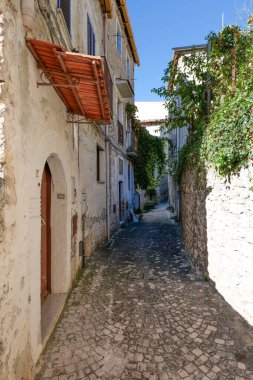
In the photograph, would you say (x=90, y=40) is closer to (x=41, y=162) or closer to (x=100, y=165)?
(x=100, y=165)

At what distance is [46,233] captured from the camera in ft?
13.8

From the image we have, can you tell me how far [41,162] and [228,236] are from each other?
10.4 feet

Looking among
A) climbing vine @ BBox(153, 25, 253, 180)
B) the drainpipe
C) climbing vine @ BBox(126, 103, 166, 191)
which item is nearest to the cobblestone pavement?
climbing vine @ BBox(153, 25, 253, 180)

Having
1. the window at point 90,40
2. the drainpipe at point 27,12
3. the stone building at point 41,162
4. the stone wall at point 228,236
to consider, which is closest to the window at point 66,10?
the stone building at point 41,162

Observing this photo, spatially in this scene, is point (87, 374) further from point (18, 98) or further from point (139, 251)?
point (139, 251)

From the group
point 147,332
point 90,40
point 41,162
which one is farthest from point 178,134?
point 147,332

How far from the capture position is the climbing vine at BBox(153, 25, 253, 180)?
129 inches

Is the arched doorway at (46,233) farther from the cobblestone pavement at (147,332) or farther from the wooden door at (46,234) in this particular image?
the cobblestone pavement at (147,332)

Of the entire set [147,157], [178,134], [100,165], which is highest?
[178,134]

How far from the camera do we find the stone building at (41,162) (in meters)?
2.09

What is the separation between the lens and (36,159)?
2.81 m

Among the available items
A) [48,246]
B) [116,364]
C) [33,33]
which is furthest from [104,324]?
[33,33]

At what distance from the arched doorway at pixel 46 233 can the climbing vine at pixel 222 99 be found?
297cm

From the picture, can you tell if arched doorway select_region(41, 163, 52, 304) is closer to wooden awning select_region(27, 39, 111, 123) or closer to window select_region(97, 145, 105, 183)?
wooden awning select_region(27, 39, 111, 123)
